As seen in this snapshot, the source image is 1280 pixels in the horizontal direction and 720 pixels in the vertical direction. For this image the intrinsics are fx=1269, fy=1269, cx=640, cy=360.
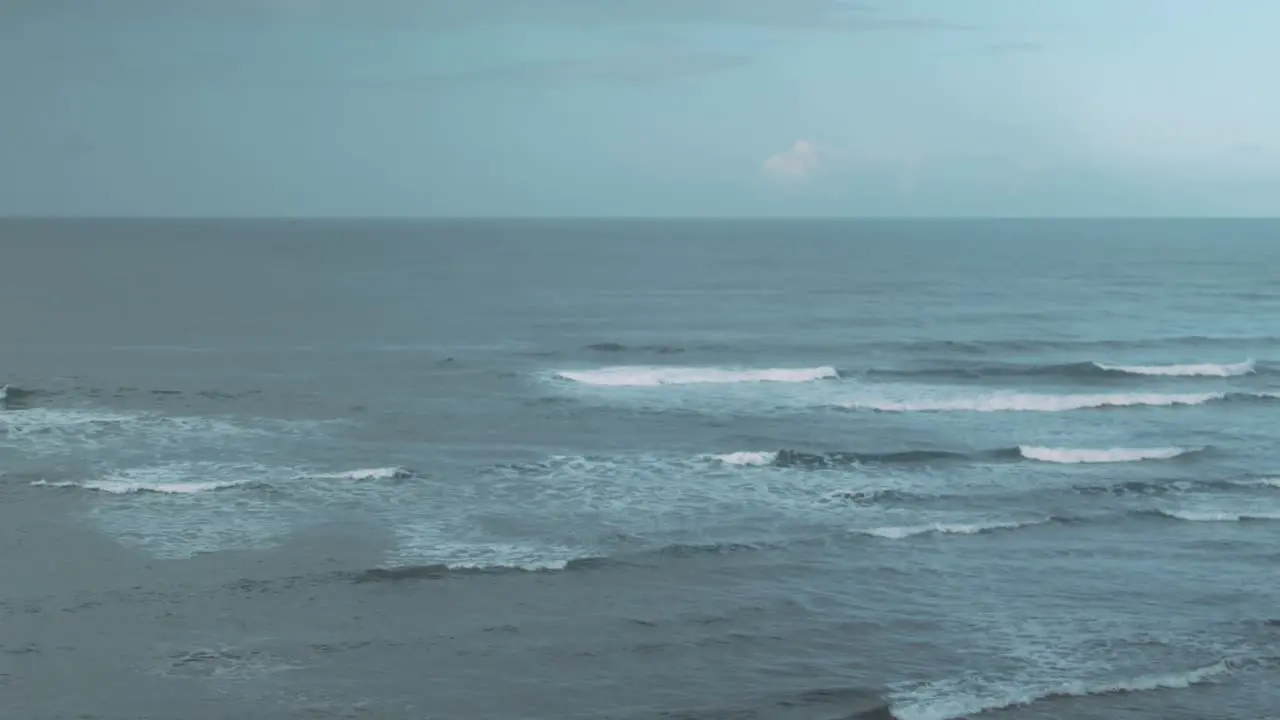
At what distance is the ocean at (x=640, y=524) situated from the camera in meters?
21.7

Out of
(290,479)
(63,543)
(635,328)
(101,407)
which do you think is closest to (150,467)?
(290,479)

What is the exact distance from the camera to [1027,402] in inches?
1860

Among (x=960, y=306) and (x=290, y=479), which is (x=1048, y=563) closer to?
(x=290, y=479)

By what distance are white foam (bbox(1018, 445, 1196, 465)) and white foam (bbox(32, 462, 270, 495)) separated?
22680 millimetres

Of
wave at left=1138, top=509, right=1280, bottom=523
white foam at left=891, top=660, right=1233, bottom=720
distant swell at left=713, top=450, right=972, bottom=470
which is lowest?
white foam at left=891, top=660, right=1233, bottom=720

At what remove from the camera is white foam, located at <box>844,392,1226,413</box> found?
45.9 m

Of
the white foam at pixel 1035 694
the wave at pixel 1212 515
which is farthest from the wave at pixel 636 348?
the white foam at pixel 1035 694

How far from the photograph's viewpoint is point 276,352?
5928 cm

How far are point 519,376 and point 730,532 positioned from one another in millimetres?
23412

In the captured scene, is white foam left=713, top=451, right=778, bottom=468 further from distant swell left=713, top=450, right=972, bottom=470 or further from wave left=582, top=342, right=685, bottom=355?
wave left=582, top=342, right=685, bottom=355

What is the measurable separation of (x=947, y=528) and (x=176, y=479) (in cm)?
2012

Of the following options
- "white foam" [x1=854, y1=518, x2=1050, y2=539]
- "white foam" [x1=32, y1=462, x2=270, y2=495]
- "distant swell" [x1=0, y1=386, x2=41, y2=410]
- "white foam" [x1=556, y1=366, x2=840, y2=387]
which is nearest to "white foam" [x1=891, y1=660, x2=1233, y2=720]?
"white foam" [x1=854, y1=518, x2=1050, y2=539]

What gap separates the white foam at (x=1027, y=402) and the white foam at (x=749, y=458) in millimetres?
8946

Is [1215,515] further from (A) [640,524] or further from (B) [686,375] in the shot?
(B) [686,375]
